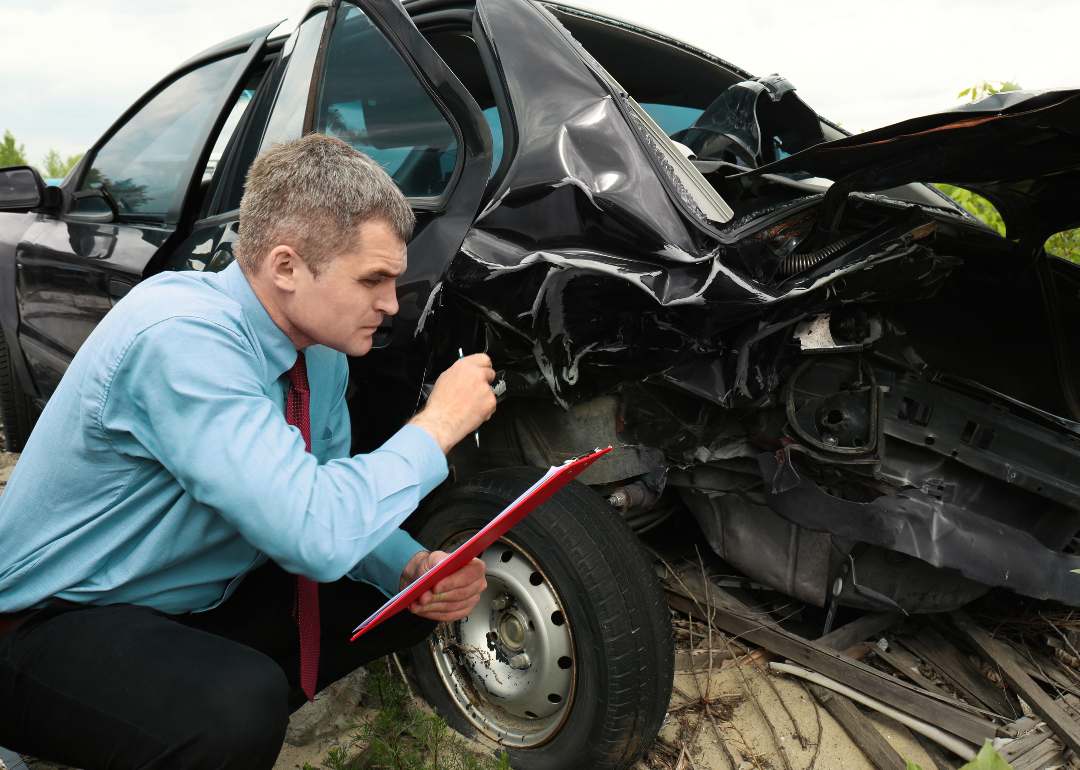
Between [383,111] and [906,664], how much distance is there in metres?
2.18

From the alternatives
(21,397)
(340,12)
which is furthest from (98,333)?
(21,397)

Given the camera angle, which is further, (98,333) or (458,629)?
(458,629)

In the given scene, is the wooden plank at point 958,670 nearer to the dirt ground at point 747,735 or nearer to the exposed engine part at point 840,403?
the dirt ground at point 747,735

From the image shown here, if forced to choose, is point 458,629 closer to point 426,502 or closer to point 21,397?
point 426,502

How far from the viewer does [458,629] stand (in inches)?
73.9

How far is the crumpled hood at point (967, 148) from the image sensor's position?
3.83ft

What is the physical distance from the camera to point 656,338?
155 centimetres

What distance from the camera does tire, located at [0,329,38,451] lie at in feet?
11.6

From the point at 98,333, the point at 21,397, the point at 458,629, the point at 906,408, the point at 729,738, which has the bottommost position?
the point at 21,397

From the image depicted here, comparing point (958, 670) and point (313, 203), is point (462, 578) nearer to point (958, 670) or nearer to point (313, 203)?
point (313, 203)

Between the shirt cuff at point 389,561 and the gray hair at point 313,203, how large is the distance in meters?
0.68

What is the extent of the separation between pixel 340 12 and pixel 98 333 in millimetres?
1306

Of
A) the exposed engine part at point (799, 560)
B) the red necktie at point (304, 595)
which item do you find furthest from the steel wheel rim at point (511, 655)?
the exposed engine part at point (799, 560)

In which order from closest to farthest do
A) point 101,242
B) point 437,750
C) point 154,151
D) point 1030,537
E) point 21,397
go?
point 437,750, point 1030,537, point 101,242, point 154,151, point 21,397
